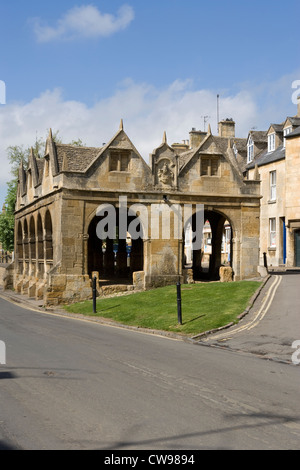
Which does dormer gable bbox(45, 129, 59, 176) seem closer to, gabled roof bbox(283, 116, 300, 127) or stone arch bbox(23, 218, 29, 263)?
stone arch bbox(23, 218, 29, 263)

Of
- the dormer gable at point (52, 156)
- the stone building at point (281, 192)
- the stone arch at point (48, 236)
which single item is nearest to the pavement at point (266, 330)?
the stone arch at point (48, 236)

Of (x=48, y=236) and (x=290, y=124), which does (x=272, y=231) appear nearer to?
(x=290, y=124)

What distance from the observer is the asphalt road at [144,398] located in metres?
6.73

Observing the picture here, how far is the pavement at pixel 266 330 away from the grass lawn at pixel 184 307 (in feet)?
1.52

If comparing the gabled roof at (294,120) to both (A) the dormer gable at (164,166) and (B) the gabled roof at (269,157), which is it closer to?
(B) the gabled roof at (269,157)

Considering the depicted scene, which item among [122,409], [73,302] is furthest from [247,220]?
[122,409]

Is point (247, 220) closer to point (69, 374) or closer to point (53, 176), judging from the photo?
point (53, 176)

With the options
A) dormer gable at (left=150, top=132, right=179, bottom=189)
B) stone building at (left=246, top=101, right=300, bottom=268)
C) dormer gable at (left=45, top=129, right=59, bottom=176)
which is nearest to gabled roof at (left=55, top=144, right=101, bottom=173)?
dormer gable at (left=45, top=129, right=59, bottom=176)

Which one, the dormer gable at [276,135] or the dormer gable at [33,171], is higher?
the dormer gable at [276,135]

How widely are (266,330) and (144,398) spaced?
830cm

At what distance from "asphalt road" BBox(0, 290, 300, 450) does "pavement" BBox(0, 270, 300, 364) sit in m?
0.83

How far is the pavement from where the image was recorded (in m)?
14.2

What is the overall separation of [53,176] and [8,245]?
34.1m

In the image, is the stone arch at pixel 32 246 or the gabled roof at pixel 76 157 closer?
the gabled roof at pixel 76 157
